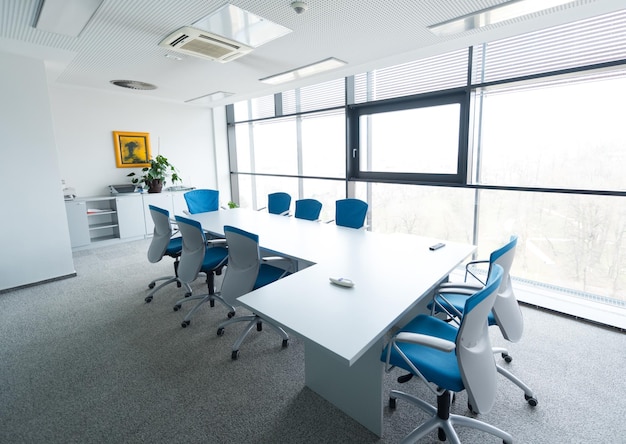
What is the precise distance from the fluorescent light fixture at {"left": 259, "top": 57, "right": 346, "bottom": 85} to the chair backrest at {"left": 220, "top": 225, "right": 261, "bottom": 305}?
2.64 meters

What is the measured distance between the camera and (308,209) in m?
4.35

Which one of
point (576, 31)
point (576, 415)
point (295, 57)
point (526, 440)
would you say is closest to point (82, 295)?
point (295, 57)

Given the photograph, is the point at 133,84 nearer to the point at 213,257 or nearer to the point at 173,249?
the point at 173,249

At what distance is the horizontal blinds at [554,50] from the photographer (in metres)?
3.00

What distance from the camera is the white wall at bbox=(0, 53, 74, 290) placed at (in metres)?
3.77

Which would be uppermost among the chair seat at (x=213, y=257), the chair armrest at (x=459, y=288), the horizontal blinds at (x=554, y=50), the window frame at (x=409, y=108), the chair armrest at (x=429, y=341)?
the horizontal blinds at (x=554, y=50)

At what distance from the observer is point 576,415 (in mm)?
2016

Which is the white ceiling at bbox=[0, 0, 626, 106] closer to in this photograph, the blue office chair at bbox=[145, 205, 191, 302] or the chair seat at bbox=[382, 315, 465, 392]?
the blue office chair at bbox=[145, 205, 191, 302]

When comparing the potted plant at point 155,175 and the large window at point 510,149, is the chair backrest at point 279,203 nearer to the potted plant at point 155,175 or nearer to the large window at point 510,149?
the large window at point 510,149

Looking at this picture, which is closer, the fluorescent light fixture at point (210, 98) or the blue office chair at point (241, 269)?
the blue office chair at point (241, 269)

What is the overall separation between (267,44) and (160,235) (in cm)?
238

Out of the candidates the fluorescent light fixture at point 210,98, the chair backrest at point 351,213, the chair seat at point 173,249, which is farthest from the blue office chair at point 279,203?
the fluorescent light fixture at point 210,98

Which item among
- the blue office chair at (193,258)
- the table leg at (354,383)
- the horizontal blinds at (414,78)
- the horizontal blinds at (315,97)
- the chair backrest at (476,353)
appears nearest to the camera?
the chair backrest at (476,353)

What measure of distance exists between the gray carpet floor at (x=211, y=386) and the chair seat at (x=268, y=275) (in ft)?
1.71
